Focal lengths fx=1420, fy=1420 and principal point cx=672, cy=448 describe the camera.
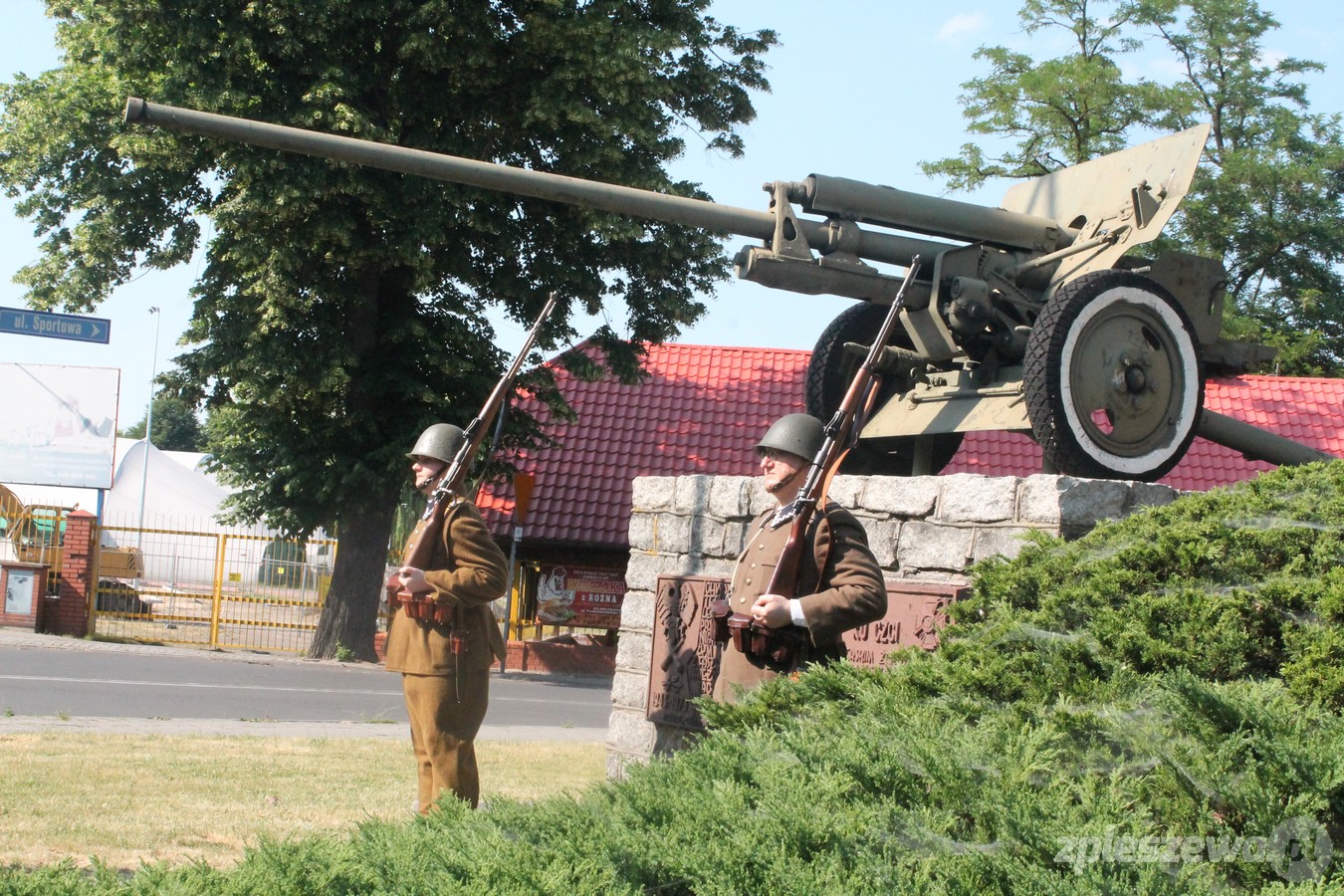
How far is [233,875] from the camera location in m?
3.00

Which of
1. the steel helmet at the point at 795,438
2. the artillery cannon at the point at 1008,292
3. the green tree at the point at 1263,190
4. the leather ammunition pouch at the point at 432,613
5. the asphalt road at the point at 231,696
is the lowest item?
the asphalt road at the point at 231,696

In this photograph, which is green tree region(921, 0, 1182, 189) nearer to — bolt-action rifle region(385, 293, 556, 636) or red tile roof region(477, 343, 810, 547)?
red tile roof region(477, 343, 810, 547)

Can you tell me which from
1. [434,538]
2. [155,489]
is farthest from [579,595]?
[155,489]

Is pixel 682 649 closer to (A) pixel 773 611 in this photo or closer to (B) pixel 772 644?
(B) pixel 772 644

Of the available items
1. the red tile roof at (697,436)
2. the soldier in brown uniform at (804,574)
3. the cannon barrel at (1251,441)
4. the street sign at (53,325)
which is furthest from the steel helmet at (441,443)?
the red tile roof at (697,436)

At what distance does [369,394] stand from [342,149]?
11451 mm

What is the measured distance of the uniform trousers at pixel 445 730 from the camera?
19.8 feet

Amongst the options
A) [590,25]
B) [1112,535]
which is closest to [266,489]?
[590,25]

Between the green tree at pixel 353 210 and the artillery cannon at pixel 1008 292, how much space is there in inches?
365

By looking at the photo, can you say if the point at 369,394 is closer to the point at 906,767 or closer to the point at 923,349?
the point at 923,349

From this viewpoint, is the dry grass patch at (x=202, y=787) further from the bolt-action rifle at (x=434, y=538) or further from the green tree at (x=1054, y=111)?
the green tree at (x=1054, y=111)

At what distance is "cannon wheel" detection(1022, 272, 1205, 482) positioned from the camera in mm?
6223

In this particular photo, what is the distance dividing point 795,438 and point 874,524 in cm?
149

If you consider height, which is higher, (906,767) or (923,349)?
(923,349)
